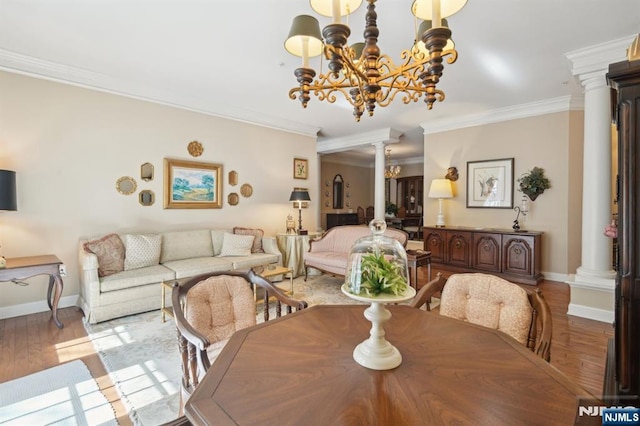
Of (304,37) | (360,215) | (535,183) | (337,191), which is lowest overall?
(360,215)

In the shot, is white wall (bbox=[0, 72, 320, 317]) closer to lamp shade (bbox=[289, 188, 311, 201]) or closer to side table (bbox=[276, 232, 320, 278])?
side table (bbox=[276, 232, 320, 278])

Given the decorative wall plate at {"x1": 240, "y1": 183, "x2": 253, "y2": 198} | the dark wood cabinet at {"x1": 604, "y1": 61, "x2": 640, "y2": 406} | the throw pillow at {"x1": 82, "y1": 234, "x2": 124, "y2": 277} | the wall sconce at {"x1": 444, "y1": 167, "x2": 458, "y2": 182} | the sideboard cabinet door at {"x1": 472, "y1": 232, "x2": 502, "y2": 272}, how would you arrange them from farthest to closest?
the wall sconce at {"x1": 444, "y1": 167, "x2": 458, "y2": 182} → the decorative wall plate at {"x1": 240, "y1": 183, "x2": 253, "y2": 198} → the sideboard cabinet door at {"x1": 472, "y1": 232, "x2": 502, "y2": 272} → the throw pillow at {"x1": 82, "y1": 234, "x2": 124, "y2": 277} → the dark wood cabinet at {"x1": 604, "y1": 61, "x2": 640, "y2": 406}

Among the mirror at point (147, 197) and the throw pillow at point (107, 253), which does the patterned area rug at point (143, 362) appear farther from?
the mirror at point (147, 197)

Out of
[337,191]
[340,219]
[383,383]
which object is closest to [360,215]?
[340,219]

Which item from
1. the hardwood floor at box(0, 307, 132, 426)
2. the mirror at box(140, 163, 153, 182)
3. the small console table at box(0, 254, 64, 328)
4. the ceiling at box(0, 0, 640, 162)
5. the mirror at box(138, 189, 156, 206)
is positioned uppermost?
the ceiling at box(0, 0, 640, 162)

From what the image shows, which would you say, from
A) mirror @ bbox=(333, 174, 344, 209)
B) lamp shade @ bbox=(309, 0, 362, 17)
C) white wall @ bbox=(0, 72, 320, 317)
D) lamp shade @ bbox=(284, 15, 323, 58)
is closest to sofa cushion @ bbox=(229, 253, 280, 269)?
white wall @ bbox=(0, 72, 320, 317)

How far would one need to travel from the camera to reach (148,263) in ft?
12.4

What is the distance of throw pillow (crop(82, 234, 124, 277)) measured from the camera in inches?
133

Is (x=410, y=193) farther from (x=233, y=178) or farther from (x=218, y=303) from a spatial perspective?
(x=218, y=303)

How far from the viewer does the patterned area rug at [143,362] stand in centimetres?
190

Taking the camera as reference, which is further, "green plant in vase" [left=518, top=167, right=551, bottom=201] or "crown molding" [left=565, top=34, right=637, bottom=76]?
"green plant in vase" [left=518, top=167, right=551, bottom=201]

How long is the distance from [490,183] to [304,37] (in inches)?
186

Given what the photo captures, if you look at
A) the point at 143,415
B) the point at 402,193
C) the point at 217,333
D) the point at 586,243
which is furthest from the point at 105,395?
the point at 402,193

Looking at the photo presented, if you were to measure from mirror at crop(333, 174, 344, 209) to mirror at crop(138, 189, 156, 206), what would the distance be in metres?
6.67
